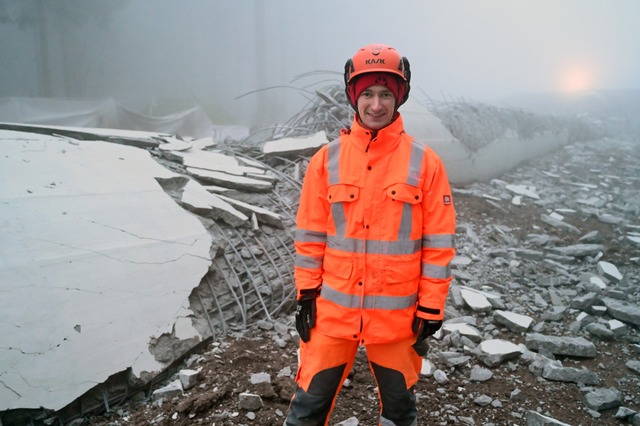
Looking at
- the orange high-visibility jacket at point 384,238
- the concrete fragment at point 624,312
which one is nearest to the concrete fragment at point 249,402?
the orange high-visibility jacket at point 384,238

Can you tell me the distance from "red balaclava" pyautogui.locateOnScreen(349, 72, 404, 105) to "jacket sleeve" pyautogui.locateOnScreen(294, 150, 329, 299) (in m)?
0.35

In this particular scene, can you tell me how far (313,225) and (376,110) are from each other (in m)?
0.62

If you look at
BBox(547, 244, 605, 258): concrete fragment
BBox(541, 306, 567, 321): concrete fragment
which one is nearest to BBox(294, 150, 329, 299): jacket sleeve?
BBox(541, 306, 567, 321): concrete fragment

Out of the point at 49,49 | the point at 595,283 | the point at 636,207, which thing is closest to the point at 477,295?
the point at 595,283

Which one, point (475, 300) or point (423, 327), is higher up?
point (423, 327)

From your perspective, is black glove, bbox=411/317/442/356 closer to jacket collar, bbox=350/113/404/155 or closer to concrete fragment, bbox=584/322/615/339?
jacket collar, bbox=350/113/404/155

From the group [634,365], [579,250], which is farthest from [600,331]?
[579,250]

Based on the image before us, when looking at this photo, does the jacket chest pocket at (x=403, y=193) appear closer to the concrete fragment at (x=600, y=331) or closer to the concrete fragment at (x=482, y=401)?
the concrete fragment at (x=482, y=401)

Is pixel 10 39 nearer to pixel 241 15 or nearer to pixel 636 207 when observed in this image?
pixel 241 15

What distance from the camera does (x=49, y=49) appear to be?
13.0m

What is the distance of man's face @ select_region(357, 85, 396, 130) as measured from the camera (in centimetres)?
204

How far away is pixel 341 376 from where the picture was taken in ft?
6.85

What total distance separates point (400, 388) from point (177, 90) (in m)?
16.9

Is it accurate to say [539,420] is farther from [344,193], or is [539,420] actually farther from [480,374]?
[344,193]
